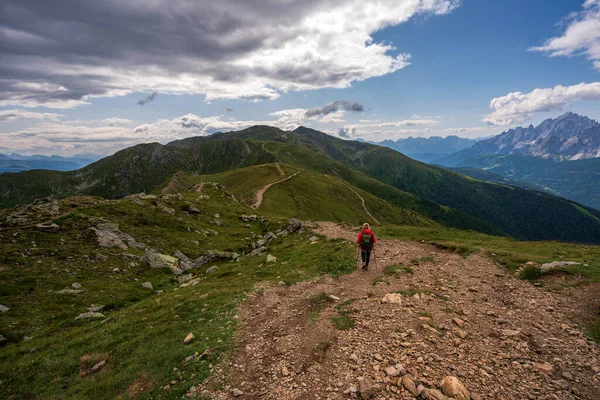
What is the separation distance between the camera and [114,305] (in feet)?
72.0

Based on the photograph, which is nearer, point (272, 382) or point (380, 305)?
point (272, 382)

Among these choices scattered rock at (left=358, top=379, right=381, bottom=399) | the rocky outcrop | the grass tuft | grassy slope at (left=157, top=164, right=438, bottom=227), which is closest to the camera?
scattered rock at (left=358, top=379, right=381, bottom=399)

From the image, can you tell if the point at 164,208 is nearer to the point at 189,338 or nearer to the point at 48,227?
the point at 48,227

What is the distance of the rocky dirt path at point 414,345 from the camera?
8961 millimetres

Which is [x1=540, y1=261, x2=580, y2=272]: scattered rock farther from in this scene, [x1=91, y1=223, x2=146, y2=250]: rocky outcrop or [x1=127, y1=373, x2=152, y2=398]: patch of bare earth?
[x1=91, y1=223, x2=146, y2=250]: rocky outcrop

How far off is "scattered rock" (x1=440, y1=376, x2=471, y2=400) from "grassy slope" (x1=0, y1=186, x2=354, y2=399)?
8.87 meters

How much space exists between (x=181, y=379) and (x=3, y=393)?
9205mm

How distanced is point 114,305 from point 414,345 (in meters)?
23.0

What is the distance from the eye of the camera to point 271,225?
172ft

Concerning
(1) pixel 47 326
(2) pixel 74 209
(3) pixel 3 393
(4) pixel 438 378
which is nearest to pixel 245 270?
(1) pixel 47 326

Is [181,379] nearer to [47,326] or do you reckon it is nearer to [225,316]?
[225,316]

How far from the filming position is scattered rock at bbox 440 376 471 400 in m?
8.15

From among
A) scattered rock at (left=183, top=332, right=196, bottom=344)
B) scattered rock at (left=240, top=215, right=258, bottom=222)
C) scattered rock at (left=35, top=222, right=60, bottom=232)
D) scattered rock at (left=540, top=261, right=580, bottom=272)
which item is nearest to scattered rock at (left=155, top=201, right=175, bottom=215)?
scattered rock at (left=240, top=215, right=258, bottom=222)

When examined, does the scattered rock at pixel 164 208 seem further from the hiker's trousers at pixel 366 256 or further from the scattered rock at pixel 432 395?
the scattered rock at pixel 432 395
